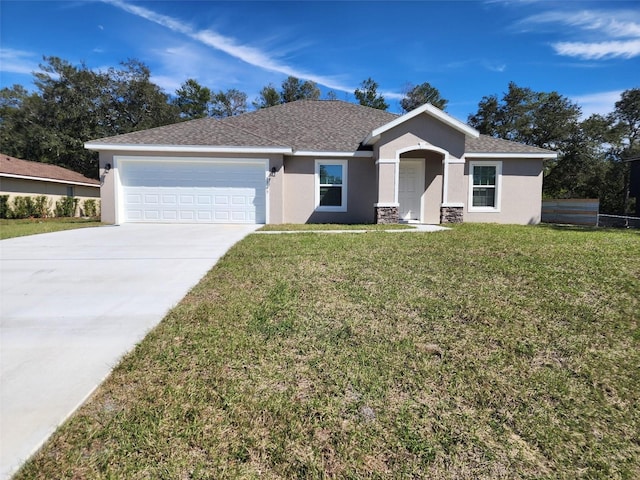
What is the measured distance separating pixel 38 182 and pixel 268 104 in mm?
20985

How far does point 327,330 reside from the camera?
340cm

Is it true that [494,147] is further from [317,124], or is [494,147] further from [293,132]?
[293,132]

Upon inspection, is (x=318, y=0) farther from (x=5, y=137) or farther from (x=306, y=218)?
(x=5, y=137)

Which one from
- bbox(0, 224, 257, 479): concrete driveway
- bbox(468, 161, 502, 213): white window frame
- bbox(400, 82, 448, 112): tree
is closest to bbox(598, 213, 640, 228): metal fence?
bbox(468, 161, 502, 213): white window frame

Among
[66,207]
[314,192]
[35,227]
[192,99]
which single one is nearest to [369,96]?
[192,99]

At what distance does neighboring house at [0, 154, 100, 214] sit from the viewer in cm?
1947

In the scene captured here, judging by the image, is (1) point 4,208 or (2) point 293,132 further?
(1) point 4,208

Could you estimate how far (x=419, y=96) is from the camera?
3547 centimetres

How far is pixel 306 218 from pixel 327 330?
1037cm

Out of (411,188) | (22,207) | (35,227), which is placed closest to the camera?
(35,227)

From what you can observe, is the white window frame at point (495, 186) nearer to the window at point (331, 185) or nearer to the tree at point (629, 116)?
the window at point (331, 185)

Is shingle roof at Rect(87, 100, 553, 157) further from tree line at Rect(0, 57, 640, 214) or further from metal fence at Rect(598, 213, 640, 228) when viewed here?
tree line at Rect(0, 57, 640, 214)

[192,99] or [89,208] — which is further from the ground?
[192,99]

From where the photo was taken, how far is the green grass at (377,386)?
1889 mm
